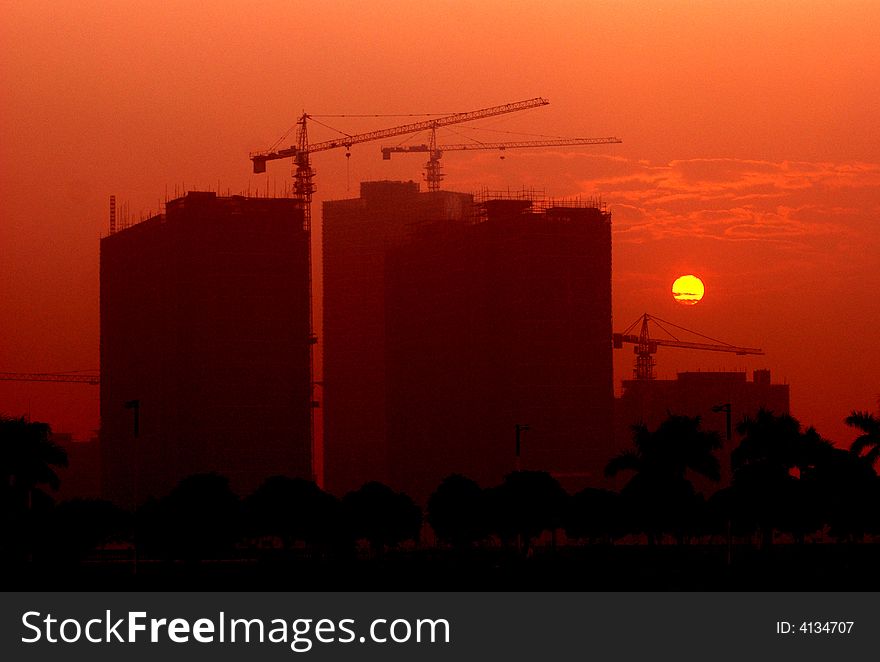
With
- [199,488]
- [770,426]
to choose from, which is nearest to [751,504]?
[770,426]

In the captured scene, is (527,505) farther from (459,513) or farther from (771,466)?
(771,466)

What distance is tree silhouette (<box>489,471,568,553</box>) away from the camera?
149625 millimetres

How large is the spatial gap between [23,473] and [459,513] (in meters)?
56.5

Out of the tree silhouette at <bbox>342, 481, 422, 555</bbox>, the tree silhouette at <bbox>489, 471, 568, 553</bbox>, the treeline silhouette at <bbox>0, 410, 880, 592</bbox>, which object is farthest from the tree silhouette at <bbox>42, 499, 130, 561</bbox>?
the tree silhouette at <bbox>489, 471, 568, 553</bbox>

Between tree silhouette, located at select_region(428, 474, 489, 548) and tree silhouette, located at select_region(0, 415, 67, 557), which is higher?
tree silhouette, located at select_region(0, 415, 67, 557)

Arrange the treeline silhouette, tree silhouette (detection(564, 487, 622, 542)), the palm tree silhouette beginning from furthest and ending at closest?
tree silhouette (detection(564, 487, 622, 542)) < the treeline silhouette < the palm tree silhouette

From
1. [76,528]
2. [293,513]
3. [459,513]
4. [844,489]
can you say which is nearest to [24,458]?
[76,528]

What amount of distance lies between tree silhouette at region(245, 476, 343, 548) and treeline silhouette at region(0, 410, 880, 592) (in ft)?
Answer: 0.44

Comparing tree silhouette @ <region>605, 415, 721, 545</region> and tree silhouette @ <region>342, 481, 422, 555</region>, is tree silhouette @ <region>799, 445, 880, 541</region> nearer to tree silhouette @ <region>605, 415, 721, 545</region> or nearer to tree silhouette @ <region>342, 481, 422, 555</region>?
tree silhouette @ <region>605, 415, 721, 545</region>

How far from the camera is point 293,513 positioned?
15150cm

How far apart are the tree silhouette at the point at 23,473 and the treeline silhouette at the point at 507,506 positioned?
10 cm
